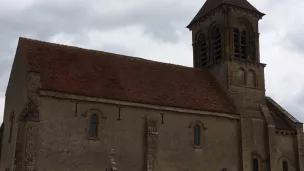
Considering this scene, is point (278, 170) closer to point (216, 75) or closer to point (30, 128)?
point (216, 75)

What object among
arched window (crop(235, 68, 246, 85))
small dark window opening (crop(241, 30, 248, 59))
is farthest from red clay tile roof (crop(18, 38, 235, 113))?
small dark window opening (crop(241, 30, 248, 59))

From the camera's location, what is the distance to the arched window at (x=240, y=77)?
36412 millimetres

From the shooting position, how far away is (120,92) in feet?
100

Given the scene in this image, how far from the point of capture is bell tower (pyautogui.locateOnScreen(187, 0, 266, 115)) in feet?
119

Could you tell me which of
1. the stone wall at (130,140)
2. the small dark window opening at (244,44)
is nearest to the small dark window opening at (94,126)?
the stone wall at (130,140)

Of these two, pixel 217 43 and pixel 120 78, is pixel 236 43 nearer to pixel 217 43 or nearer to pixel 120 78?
pixel 217 43

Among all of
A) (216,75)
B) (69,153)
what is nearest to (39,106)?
(69,153)

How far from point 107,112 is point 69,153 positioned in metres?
3.93

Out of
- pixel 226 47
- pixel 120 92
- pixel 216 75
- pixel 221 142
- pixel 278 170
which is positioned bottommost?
pixel 278 170

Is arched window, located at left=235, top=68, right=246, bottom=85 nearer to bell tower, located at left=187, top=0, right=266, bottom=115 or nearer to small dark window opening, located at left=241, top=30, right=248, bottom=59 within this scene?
bell tower, located at left=187, top=0, right=266, bottom=115

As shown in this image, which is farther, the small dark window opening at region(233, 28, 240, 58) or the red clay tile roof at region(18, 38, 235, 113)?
the small dark window opening at region(233, 28, 240, 58)

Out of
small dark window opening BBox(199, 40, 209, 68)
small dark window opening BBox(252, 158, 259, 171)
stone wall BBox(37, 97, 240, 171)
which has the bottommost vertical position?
small dark window opening BBox(252, 158, 259, 171)

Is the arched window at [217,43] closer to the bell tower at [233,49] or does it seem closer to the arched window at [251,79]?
the bell tower at [233,49]

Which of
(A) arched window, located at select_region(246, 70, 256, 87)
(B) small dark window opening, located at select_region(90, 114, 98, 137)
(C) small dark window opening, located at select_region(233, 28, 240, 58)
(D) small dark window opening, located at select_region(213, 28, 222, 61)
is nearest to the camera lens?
(B) small dark window opening, located at select_region(90, 114, 98, 137)
